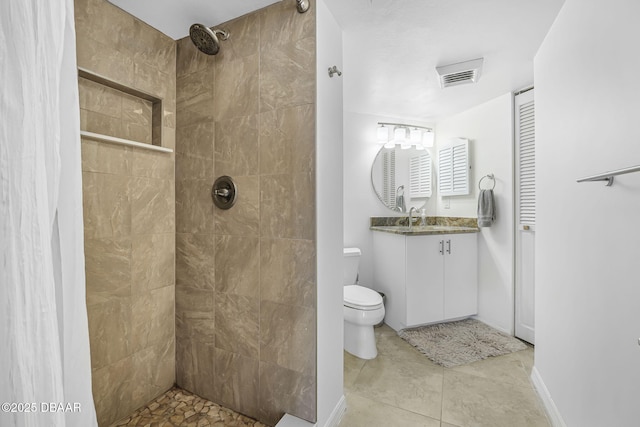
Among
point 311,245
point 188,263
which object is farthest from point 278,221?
point 188,263

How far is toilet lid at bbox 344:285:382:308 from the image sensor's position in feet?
6.89

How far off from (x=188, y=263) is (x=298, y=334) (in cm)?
84

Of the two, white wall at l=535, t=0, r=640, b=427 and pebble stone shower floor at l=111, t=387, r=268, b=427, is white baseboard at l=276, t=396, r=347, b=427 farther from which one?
white wall at l=535, t=0, r=640, b=427

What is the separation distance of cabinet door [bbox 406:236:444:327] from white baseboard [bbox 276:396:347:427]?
1157 mm

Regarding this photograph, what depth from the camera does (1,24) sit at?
40 centimetres

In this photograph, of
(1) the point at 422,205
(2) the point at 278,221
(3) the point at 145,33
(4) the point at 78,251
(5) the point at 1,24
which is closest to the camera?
(5) the point at 1,24

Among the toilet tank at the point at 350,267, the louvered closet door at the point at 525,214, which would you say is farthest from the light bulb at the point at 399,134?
the toilet tank at the point at 350,267

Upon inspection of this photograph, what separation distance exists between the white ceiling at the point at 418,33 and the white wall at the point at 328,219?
9.3 inches

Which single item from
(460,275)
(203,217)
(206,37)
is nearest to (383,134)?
(460,275)

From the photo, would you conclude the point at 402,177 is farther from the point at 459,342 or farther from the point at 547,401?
the point at 547,401

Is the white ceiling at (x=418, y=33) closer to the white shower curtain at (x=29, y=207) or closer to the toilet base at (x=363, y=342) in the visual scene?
the white shower curtain at (x=29, y=207)

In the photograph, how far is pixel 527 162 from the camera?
7.78 feet

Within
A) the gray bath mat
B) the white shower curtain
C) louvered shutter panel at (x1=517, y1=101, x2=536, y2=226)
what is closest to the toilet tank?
the gray bath mat

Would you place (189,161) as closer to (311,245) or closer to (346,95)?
(311,245)
